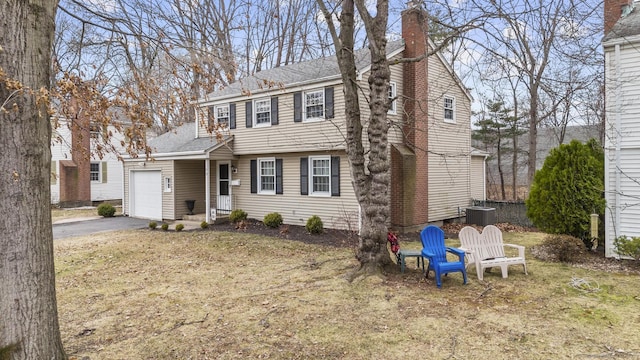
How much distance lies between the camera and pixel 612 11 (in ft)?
32.9

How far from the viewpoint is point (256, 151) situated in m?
16.2

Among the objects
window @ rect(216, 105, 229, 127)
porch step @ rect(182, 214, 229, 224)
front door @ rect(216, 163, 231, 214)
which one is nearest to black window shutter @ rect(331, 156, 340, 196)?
porch step @ rect(182, 214, 229, 224)

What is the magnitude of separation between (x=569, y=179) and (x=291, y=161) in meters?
9.29

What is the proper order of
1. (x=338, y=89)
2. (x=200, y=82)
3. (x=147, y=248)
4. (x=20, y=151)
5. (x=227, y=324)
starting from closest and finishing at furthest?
1. (x=20, y=151)
2. (x=227, y=324)
3. (x=200, y=82)
4. (x=147, y=248)
5. (x=338, y=89)

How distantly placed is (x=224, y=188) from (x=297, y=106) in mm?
5613

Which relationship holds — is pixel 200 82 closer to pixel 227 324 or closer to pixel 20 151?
pixel 20 151

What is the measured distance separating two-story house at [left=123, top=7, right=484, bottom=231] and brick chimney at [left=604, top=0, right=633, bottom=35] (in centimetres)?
386

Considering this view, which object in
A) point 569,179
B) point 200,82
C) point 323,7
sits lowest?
point 569,179

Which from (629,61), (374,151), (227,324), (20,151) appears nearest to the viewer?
(20,151)

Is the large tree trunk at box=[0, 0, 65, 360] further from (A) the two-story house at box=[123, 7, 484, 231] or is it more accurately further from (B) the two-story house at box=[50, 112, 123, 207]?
(B) the two-story house at box=[50, 112, 123, 207]

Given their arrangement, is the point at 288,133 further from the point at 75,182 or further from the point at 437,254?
the point at 75,182

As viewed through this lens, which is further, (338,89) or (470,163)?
(470,163)

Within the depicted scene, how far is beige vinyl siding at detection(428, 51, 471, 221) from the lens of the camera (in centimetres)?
1530

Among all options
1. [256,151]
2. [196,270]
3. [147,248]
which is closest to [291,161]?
[256,151]
